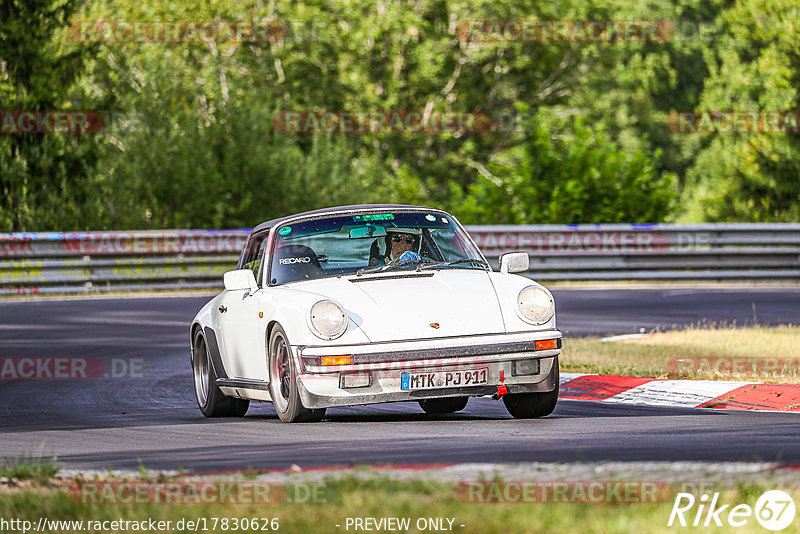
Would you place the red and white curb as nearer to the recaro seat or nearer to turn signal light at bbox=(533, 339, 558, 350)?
turn signal light at bbox=(533, 339, 558, 350)

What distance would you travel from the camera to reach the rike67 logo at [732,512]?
5039 millimetres

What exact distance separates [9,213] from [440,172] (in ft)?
80.5

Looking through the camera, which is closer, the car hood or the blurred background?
the car hood

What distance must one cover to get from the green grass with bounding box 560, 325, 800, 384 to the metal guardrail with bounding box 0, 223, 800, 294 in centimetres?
945

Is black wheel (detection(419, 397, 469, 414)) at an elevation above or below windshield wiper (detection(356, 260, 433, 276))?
below

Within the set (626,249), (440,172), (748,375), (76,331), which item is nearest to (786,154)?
(626,249)

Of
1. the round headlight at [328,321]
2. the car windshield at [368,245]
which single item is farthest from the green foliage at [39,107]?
the round headlight at [328,321]

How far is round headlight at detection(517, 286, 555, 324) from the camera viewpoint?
29.6 ft

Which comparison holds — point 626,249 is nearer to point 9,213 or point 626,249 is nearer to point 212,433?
point 9,213

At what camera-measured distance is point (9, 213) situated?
89.7 feet

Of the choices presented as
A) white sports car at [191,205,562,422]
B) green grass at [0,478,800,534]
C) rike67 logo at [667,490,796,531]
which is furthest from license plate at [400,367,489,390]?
rike67 logo at [667,490,796,531]

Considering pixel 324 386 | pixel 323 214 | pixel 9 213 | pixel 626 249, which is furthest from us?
pixel 9 213

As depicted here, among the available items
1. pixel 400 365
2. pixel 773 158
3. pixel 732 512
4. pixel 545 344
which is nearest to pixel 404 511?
pixel 732 512

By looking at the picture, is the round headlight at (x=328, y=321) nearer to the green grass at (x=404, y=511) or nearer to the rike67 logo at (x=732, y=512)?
the green grass at (x=404, y=511)
